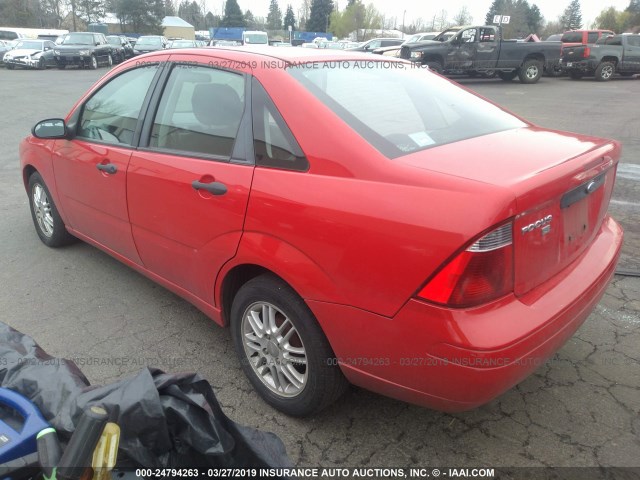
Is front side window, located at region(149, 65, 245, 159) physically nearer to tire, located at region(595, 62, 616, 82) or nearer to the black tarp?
the black tarp

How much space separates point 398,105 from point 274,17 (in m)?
104

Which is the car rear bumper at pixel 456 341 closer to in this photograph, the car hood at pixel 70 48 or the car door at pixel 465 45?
the car door at pixel 465 45

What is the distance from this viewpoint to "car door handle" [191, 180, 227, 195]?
246 centimetres

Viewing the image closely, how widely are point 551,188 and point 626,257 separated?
9.27 ft

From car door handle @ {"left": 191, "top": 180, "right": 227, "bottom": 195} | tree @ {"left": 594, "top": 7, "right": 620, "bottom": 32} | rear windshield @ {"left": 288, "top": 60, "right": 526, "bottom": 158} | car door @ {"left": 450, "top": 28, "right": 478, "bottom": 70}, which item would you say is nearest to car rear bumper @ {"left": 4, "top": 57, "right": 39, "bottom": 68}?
car door @ {"left": 450, "top": 28, "right": 478, "bottom": 70}

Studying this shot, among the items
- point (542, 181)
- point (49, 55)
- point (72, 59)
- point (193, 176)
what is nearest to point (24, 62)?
point (49, 55)

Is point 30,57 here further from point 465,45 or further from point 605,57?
point 605,57

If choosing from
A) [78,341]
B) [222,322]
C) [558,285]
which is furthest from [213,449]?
[78,341]

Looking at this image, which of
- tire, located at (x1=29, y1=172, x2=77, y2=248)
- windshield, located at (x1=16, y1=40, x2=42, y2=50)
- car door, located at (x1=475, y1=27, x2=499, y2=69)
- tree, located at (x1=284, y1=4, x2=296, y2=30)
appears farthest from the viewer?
tree, located at (x1=284, y1=4, x2=296, y2=30)

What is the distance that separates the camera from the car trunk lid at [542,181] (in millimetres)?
1881

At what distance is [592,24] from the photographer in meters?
63.1

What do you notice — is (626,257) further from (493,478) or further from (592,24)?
(592,24)

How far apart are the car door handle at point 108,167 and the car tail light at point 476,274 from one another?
2.21 meters

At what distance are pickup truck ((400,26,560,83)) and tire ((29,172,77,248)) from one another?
1530 cm
